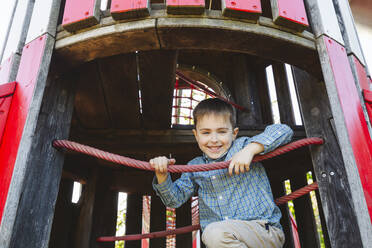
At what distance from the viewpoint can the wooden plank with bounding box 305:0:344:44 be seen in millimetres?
1706

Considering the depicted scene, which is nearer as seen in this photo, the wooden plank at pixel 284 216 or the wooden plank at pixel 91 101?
the wooden plank at pixel 91 101

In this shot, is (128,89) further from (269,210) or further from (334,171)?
(334,171)

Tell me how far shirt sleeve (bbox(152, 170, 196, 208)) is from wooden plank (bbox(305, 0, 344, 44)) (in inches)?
49.1

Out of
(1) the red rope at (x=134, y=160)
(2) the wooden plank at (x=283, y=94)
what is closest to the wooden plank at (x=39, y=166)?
(1) the red rope at (x=134, y=160)

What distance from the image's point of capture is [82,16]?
1.60 meters

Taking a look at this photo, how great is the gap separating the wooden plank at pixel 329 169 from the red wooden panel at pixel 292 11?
1.62ft

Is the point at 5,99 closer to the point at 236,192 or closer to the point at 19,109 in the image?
the point at 19,109

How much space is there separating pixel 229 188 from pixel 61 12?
1.55 metres

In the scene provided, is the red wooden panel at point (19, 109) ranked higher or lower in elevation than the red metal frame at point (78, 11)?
lower

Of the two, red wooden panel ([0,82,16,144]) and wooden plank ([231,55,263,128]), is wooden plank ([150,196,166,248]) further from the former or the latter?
red wooden panel ([0,82,16,144])

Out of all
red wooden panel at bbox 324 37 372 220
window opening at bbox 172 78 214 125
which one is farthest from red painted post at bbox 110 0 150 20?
window opening at bbox 172 78 214 125

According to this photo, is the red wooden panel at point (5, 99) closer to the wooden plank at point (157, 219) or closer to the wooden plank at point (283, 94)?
the wooden plank at point (157, 219)

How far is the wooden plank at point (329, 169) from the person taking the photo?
5.24ft

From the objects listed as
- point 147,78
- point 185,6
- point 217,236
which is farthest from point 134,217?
point 185,6
